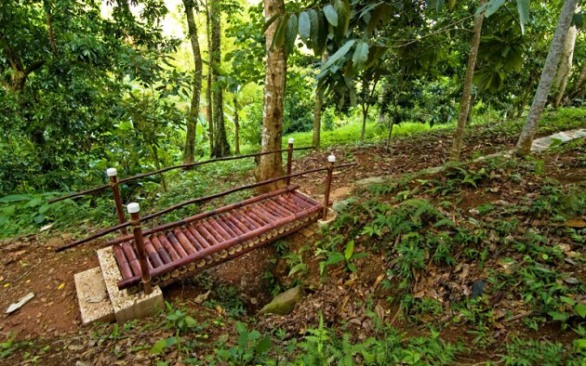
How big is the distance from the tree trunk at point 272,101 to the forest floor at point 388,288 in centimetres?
120

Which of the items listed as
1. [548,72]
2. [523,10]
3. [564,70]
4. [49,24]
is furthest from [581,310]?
[564,70]

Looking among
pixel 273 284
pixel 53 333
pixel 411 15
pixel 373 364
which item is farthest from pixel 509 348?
pixel 411 15

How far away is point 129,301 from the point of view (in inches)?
118

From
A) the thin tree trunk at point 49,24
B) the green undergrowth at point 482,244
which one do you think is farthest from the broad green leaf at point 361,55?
the thin tree trunk at point 49,24

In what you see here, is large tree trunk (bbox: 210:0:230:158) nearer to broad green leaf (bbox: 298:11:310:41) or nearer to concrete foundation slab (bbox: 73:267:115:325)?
concrete foundation slab (bbox: 73:267:115:325)

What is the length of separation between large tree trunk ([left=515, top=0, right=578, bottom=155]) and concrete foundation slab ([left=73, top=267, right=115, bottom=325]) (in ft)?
17.8

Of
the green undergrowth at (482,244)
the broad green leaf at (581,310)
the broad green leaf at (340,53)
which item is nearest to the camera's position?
the broad green leaf at (340,53)

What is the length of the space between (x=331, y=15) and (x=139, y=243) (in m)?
2.41

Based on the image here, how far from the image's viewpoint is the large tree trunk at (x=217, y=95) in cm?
916

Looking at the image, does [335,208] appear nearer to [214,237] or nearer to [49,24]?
[214,237]

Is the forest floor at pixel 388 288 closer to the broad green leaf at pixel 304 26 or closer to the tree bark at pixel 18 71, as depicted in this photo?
the broad green leaf at pixel 304 26

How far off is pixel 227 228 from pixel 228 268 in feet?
2.14

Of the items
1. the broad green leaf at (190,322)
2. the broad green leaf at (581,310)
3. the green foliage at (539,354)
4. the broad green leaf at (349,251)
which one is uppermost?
the broad green leaf at (581,310)

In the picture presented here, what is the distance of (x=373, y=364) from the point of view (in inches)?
→ 89.7
